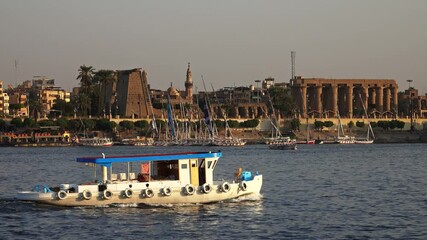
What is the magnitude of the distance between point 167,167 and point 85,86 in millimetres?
143974

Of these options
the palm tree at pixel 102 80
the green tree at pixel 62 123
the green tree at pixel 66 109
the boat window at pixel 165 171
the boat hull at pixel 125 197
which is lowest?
the boat hull at pixel 125 197

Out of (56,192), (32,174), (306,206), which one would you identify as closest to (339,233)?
(306,206)

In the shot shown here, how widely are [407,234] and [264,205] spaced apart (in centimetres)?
986

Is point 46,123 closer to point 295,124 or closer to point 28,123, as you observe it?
point 28,123

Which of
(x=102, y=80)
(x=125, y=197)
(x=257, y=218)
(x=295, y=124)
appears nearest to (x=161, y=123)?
(x=102, y=80)

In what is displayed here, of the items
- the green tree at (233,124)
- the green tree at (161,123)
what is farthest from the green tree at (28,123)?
the green tree at (233,124)

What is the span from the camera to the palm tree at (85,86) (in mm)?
178000

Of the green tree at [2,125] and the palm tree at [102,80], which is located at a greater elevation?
the palm tree at [102,80]

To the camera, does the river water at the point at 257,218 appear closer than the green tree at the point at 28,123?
Yes

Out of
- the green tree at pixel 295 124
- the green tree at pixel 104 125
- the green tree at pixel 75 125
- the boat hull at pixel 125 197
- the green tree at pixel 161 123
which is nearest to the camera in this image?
the boat hull at pixel 125 197

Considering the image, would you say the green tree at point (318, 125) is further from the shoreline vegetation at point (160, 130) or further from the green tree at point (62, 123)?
the green tree at point (62, 123)

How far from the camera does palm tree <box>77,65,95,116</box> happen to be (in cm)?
17800

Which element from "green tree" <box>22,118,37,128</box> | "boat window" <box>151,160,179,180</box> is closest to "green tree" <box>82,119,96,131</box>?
"green tree" <box>22,118,37,128</box>

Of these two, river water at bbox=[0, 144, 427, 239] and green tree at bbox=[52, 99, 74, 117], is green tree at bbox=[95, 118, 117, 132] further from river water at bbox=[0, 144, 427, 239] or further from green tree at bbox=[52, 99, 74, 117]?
river water at bbox=[0, 144, 427, 239]
